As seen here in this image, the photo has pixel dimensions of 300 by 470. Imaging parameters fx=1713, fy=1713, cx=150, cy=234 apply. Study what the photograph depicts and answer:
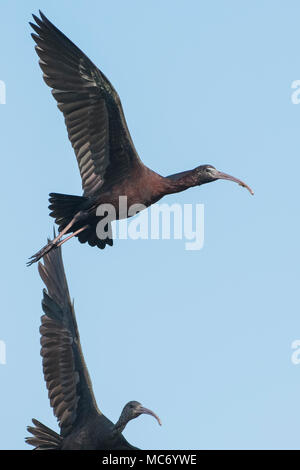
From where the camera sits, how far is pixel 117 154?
1922 cm

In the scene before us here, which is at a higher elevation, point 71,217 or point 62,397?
point 71,217

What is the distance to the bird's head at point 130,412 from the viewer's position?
1881cm

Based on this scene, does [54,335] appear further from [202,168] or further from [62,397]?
[202,168]

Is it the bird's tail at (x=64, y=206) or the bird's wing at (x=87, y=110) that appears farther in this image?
the bird's tail at (x=64, y=206)

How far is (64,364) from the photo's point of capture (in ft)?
63.2

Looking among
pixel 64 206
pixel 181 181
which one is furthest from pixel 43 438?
pixel 181 181

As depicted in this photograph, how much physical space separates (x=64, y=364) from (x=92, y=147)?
246 centimetres

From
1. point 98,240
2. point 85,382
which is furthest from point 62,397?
point 98,240

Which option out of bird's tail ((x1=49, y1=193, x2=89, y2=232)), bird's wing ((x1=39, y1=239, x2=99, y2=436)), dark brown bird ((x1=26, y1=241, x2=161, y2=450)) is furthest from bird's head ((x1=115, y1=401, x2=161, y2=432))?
bird's tail ((x1=49, y1=193, x2=89, y2=232))

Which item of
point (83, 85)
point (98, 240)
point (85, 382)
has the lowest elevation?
point (85, 382)

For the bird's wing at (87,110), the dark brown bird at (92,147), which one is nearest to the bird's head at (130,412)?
the dark brown bird at (92,147)

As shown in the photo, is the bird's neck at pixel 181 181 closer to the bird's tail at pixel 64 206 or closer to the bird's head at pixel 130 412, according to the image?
the bird's tail at pixel 64 206

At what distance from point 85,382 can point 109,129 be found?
2838 mm
